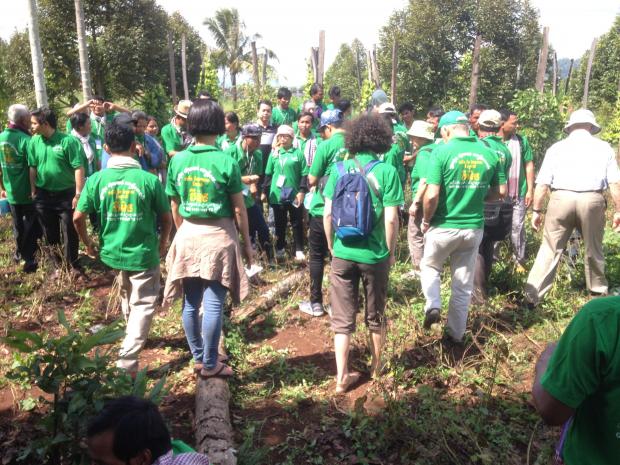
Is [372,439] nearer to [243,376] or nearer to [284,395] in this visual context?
[284,395]

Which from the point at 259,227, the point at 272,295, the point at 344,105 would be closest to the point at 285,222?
the point at 259,227

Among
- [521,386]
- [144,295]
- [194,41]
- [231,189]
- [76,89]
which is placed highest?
[194,41]

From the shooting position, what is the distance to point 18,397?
3662 millimetres

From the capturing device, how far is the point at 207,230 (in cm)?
350

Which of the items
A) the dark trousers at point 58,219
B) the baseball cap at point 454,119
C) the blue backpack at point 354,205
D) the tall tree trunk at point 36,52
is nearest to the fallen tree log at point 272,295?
the blue backpack at point 354,205

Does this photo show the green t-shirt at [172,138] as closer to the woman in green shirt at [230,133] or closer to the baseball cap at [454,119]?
the woman in green shirt at [230,133]

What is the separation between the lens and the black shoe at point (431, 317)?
4.40 metres

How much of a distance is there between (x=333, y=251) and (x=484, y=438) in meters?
1.59

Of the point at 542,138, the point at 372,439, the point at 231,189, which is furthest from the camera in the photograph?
the point at 542,138

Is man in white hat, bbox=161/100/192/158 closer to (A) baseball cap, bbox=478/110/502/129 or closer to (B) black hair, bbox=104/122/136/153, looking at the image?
(B) black hair, bbox=104/122/136/153

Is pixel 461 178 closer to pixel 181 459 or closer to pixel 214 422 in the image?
pixel 214 422

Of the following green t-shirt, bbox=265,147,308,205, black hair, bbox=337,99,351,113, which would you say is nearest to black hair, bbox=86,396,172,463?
green t-shirt, bbox=265,147,308,205

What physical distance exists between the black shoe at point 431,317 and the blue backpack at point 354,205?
129cm

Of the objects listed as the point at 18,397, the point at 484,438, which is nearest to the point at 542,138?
the point at 484,438
